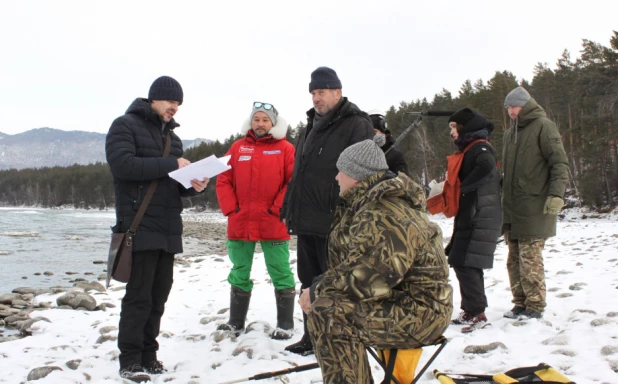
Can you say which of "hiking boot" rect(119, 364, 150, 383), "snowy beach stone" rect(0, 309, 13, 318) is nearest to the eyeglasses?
"hiking boot" rect(119, 364, 150, 383)

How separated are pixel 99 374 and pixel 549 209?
4.41 m

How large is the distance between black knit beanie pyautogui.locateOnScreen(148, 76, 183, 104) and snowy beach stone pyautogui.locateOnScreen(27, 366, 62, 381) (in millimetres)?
2297

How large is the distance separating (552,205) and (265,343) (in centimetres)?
315

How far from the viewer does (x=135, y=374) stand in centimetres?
356

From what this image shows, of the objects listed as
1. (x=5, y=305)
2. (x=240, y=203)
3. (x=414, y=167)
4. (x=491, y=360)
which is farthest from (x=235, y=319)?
(x=414, y=167)

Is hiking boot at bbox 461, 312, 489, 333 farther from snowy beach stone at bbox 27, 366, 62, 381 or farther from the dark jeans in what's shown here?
snowy beach stone at bbox 27, 366, 62, 381

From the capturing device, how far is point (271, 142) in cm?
491

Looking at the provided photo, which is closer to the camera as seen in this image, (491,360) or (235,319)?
(491,360)

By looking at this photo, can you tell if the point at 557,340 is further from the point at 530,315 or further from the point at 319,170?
the point at 319,170

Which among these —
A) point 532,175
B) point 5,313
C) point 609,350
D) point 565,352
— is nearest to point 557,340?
point 565,352

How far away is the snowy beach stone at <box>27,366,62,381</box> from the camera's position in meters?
3.54

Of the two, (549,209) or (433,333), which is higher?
(549,209)

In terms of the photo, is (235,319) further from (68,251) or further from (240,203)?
(68,251)

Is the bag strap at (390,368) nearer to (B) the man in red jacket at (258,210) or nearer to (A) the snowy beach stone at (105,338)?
(B) the man in red jacket at (258,210)
